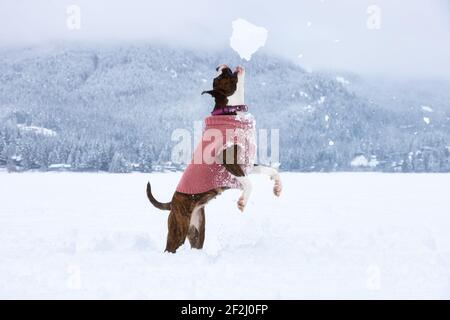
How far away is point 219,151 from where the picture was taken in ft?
17.8

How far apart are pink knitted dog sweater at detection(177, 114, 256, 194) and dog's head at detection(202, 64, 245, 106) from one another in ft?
0.70

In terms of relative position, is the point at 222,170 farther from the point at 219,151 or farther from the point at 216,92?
the point at 216,92

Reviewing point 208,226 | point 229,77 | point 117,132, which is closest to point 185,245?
point 229,77

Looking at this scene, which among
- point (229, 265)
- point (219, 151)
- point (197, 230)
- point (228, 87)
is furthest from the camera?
point (197, 230)

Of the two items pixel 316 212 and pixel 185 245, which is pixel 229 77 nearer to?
pixel 185 245

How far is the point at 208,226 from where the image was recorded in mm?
9125

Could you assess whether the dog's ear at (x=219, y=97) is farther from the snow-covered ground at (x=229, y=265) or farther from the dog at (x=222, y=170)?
the snow-covered ground at (x=229, y=265)

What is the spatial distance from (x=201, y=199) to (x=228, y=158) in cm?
55

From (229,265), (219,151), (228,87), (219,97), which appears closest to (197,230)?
(229,265)

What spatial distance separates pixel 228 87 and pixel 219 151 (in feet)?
2.27

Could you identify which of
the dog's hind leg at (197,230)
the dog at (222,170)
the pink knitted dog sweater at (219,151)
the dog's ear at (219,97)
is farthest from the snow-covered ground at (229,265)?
the dog's ear at (219,97)

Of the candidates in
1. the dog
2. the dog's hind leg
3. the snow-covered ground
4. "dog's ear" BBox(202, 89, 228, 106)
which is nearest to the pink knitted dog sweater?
the dog

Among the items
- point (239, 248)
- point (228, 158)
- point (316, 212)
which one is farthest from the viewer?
point (316, 212)

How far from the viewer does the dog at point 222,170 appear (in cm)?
539
